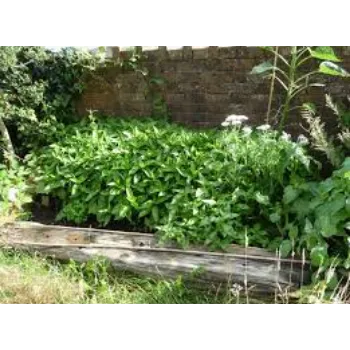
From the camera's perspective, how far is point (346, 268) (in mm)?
3139

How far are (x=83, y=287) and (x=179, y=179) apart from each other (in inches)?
44.9

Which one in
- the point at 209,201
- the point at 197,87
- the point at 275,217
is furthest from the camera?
the point at 197,87

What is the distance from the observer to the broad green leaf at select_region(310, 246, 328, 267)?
315 cm

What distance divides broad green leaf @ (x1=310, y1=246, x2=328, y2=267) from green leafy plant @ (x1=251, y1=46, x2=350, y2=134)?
148cm

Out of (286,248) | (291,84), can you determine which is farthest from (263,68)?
(286,248)

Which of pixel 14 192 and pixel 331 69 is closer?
pixel 331 69

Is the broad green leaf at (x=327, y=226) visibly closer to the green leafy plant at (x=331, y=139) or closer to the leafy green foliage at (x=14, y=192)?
the green leafy plant at (x=331, y=139)

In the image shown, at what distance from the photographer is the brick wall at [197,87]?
15.7ft

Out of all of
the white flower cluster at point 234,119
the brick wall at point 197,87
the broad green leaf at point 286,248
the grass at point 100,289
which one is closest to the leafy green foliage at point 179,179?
Result: the white flower cluster at point 234,119

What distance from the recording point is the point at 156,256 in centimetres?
353

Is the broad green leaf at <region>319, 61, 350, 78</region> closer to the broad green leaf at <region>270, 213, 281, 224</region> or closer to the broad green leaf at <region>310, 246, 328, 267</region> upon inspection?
the broad green leaf at <region>270, 213, 281, 224</region>

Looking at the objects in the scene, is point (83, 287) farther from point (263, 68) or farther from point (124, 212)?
point (263, 68)

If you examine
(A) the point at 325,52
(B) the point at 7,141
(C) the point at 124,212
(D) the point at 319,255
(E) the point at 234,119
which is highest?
(A) the point at 325,52

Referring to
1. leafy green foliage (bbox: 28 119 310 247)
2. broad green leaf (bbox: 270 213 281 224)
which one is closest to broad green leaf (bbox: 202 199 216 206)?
leafy green foliage (bbox: 28 119 310 247)
